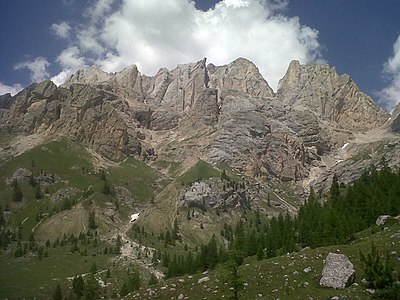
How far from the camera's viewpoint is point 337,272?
47625 millimetres

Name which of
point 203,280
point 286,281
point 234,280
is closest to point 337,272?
point 286,281

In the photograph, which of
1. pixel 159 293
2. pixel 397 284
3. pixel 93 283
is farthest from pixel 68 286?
pixel 397 284

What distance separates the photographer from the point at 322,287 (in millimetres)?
47469

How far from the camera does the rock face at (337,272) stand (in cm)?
4647

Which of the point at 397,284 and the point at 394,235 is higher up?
the point at 394,235

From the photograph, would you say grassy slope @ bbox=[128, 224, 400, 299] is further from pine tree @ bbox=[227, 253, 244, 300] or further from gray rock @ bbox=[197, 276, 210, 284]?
pine tree @ bbox=[227, 253, 244, 300]

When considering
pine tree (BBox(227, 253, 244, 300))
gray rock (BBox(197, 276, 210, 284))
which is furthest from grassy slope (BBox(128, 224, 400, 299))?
pine tree (BBox(227, 253, 244, 300))

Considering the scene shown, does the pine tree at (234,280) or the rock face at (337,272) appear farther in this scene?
the pine tree at (234,280)

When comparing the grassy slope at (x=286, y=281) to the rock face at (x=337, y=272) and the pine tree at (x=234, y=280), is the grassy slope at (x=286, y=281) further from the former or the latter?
the pine tree at (x=234, y=280)

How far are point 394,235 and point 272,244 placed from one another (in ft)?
133

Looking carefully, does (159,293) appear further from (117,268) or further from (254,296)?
(117,268)

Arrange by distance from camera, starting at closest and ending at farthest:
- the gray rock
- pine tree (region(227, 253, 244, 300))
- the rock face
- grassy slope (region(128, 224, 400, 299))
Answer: the rock face < grassy slope (region(128, 224, 400, 299)) < pine tree (region(227, 253, 244, 300)) < the gray rock

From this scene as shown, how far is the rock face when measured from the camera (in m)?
46.5

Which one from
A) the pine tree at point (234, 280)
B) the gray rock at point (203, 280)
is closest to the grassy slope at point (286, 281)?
the gray rock at point (203, 280)
